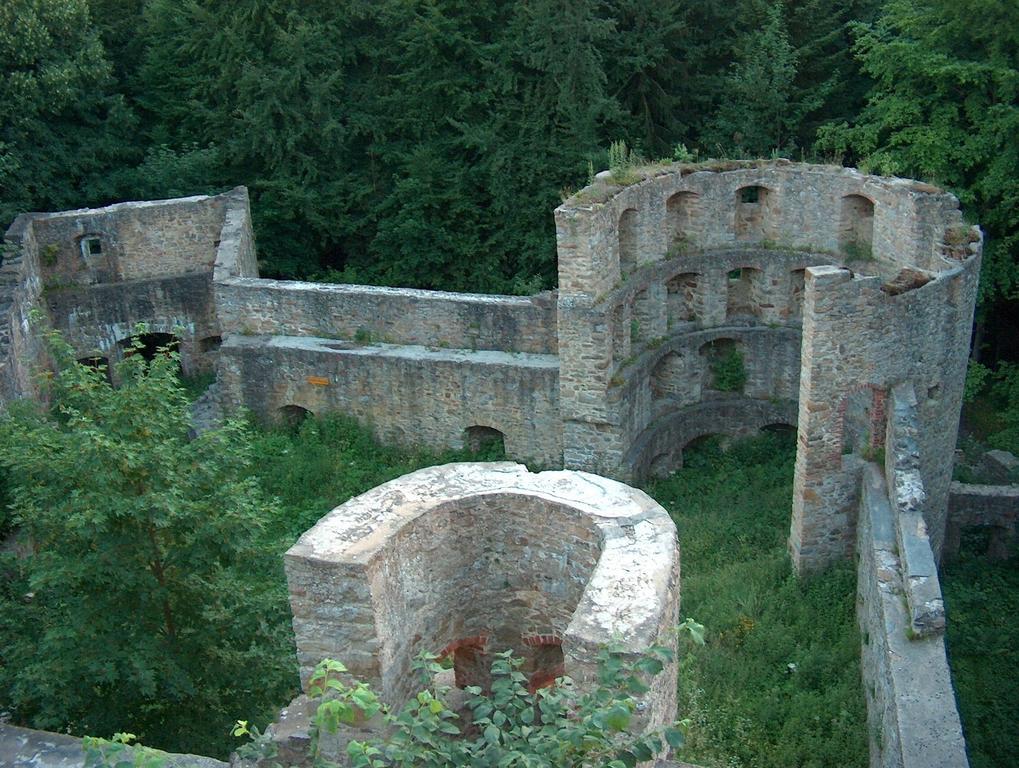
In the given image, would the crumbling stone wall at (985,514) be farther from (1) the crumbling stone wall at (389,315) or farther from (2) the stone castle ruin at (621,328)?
(1) the crumbling stone wall at (389,315)

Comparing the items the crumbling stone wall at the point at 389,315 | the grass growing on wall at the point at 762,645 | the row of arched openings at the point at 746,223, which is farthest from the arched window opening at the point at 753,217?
the grass growing on wall at the point at 762,645

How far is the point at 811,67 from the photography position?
22531 mm

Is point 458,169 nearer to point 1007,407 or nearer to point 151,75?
point 151,75

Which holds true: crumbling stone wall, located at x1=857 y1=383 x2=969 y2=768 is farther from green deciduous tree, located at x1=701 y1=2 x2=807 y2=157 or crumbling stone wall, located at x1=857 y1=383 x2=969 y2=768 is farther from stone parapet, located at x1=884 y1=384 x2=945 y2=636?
green deciduous tree, located at x1=701 y1=2 x2=807 y2=157

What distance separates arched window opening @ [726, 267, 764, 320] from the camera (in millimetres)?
18328

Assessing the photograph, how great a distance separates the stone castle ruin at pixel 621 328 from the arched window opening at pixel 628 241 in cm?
3

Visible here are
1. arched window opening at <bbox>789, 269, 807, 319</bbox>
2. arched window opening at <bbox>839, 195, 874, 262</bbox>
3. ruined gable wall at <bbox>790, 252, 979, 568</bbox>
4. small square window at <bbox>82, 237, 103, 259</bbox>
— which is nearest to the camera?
ruined gable wall at <bbox>790, 252, 979, 568</bbox>

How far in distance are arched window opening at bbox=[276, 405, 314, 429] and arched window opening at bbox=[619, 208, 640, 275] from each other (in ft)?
18.0

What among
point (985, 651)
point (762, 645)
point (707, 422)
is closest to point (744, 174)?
point (707, 422)

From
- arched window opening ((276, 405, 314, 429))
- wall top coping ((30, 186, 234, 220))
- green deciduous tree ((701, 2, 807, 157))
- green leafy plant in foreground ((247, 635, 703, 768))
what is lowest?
arched window opening ((276, 405, 314, 429))

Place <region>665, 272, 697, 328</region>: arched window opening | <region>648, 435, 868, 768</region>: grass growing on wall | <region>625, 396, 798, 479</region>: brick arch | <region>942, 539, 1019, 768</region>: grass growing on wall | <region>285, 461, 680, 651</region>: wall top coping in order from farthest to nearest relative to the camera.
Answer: <region>665, 272, 697, 328</region>: arched window opening → <region>625, 396, 798, 479</region>: brick arch → <region>942, 539, 1019, 768</region>: grass growing on wall → <region>648, 435, 868, 768</region>: grass growing on wall → <region>285, 461, 680, 651</region>: wall top coping

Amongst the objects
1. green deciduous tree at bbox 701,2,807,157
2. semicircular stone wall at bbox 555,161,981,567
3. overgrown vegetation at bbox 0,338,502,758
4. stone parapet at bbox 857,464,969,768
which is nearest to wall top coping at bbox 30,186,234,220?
semicircular stone wall at bbox 555,161,981,567

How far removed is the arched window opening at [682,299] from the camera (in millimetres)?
18328

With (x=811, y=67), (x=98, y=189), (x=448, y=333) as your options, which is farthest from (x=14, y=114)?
(x=811, y=67)
